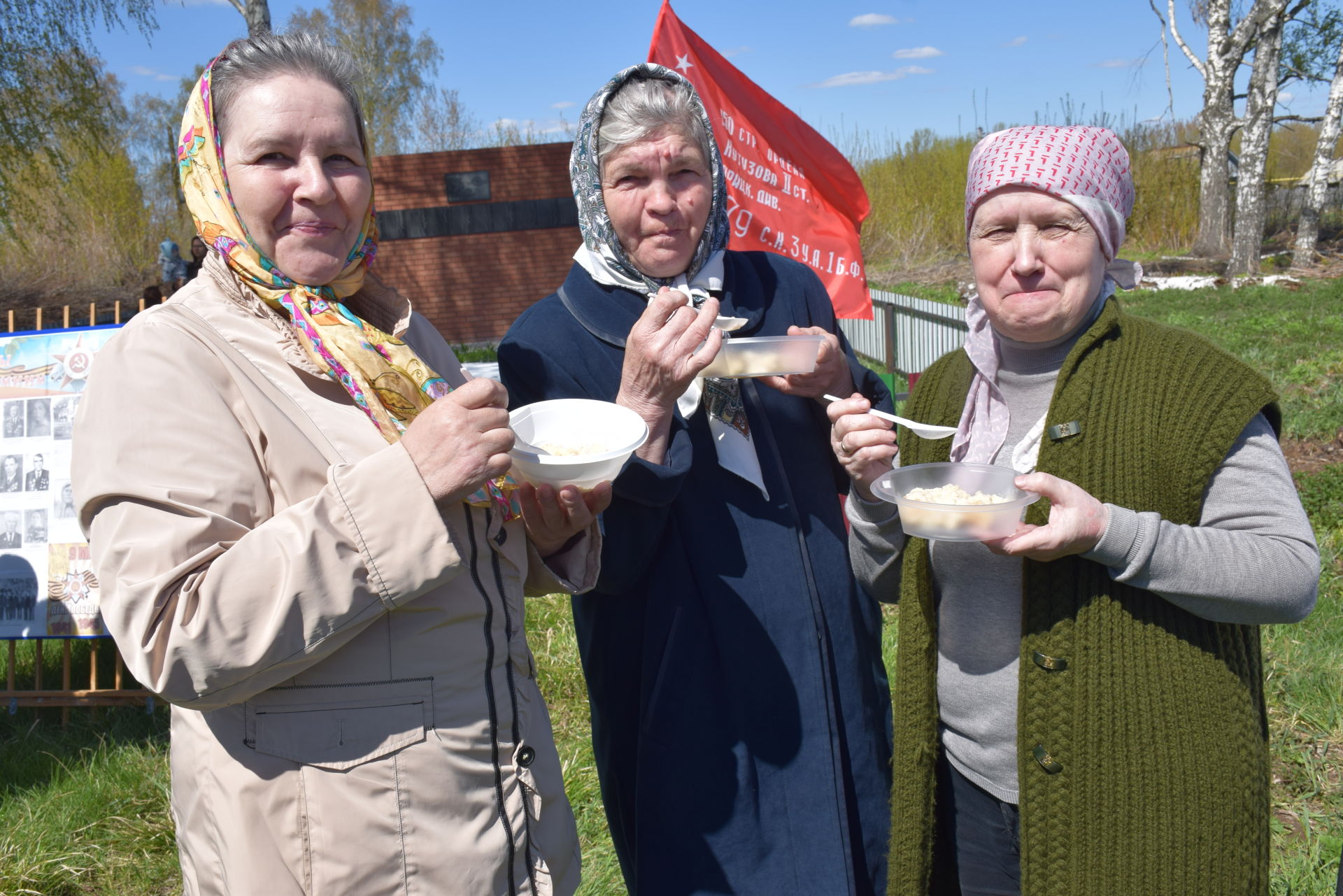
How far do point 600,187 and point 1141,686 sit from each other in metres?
1.58

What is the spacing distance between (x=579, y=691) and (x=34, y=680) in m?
2.64

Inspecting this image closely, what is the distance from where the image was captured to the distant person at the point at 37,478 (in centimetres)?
407

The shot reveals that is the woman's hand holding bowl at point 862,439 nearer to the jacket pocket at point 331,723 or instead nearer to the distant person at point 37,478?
the jacket pocket at point 331,723

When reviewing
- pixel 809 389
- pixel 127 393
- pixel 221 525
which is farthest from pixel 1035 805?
pixel 127 393

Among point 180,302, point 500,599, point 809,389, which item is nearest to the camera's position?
point 180,302

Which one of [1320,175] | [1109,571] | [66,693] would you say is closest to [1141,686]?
[1109,571]

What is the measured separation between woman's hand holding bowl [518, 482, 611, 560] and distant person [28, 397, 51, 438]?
3.35 metres

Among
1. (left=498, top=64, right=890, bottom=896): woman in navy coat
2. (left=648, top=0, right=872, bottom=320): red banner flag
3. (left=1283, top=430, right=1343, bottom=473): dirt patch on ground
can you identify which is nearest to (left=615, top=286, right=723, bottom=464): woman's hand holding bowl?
(left=498, top=64, right=890, bottom=896): woman in navy coat

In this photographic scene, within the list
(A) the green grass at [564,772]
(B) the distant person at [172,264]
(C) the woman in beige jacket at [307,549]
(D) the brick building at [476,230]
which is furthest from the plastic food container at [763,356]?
(D) the brick building at [476,230]

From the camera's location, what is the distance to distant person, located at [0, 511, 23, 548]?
4.03 metres

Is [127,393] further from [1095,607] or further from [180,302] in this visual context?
[1095,607]

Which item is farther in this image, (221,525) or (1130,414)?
(1130,414)

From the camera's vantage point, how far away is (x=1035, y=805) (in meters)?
1.72

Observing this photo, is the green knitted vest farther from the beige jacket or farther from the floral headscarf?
the floral headscarf
